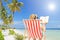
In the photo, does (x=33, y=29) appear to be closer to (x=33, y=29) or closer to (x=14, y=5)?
(x=33, y=29)

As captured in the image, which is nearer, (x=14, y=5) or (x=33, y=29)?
(x=33, y=29)

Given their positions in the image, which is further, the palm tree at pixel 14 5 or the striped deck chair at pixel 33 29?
the palm tree at pixel 14 5

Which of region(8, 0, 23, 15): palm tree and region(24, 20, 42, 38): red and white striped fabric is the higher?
region(8, 0, 23, 15): palm tree

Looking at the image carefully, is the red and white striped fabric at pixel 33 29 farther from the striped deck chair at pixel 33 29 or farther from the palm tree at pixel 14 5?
the palm tree at pixel 14 5

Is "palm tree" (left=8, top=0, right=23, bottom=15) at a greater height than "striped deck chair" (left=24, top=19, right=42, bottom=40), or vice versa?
"palm tree" (left=8, top=0, right=23, bottom=15)

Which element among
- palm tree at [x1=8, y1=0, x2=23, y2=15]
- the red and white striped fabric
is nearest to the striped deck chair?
the red and white striped fabric

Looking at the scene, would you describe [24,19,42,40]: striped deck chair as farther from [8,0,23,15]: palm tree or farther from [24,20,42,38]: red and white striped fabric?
[8,0,23,15]: palm tree

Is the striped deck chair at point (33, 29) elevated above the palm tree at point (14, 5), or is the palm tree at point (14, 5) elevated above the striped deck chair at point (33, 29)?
the palm tree at point (14, 5)

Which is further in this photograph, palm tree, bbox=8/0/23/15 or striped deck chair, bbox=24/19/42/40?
palm tree, bbox=8/0/23/15

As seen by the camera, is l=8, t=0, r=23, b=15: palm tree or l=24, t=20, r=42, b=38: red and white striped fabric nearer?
l=24, t=20, r=42, b=38: red and white striped fabric

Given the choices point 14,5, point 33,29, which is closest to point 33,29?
point 33,29

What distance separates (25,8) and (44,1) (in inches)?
64.7

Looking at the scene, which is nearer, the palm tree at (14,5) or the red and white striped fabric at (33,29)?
the red and white striped fabric at (33,29)

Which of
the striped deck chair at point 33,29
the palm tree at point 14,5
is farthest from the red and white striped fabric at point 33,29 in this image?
the palm tree at point 14,5
